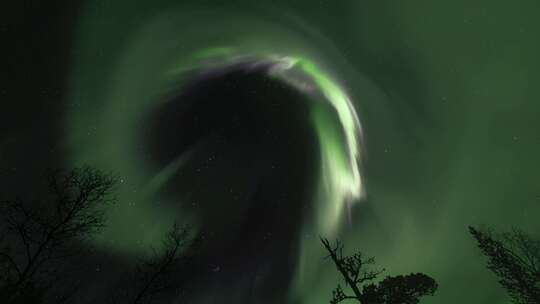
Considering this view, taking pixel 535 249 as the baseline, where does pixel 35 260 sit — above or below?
above

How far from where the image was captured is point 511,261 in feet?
71.5

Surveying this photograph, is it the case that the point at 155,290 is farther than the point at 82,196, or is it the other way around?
the point at 155,290

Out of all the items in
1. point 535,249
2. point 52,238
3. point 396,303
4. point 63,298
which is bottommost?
point 535,249

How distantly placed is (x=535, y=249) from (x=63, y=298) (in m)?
33.0

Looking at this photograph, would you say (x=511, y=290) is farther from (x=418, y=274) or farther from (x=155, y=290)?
(x=155, y=290)

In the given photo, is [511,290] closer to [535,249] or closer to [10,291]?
[535,249]

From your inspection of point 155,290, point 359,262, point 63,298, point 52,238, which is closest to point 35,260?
point 52,238

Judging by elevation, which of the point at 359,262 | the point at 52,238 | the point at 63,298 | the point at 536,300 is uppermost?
the point at 52,238

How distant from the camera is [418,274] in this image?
2278 cm

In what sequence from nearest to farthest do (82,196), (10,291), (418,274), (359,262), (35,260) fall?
(10,291) < (35,260) < (82,196) < (359,262) < (418,274)

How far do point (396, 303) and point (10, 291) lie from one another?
2258 centimetres

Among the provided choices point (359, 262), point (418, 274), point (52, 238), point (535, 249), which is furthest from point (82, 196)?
point (535, 249)

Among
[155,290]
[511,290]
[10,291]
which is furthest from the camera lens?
[511,290]

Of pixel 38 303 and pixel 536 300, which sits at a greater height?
pixel 38 303
